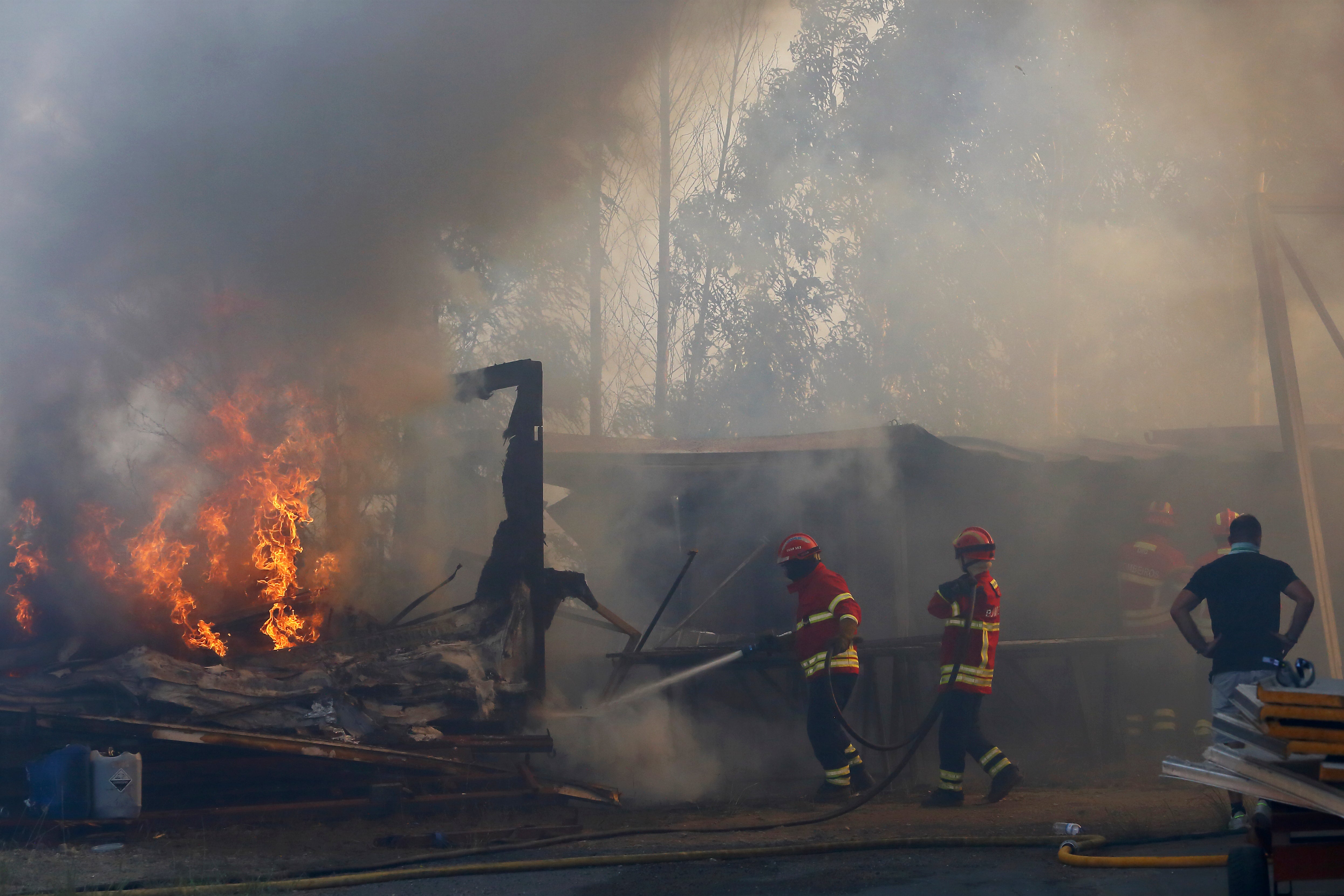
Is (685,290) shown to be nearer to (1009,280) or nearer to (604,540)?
(1009,280)

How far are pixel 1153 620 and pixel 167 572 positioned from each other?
322 inches

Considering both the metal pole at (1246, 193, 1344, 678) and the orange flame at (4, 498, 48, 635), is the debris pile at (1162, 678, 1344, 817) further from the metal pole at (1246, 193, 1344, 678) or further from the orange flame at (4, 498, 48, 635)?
the orange flame at (4, 498, 48, 635)

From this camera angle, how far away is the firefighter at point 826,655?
7000 mm

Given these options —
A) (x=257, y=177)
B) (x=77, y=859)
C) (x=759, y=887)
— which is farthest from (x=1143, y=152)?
(x=77, y=859)

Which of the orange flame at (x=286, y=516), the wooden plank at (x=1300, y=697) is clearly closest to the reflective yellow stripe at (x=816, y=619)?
the wooden plank at (x=1300, y=697)

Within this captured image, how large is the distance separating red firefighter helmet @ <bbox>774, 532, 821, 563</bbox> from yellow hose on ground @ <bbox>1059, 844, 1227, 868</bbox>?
301 centimetres

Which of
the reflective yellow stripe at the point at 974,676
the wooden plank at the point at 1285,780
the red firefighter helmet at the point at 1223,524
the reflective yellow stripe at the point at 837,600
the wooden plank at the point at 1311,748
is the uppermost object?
the red firefighter helmet at the point at 1223,524

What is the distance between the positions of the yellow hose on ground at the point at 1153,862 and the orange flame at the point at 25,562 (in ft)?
22.9

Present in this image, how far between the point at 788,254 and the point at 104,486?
1289 cm

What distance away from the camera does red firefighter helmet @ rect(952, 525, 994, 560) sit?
6.99 metres

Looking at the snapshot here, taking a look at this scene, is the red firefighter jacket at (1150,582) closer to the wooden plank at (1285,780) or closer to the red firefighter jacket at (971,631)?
the red firefighter jacket at (971,631)

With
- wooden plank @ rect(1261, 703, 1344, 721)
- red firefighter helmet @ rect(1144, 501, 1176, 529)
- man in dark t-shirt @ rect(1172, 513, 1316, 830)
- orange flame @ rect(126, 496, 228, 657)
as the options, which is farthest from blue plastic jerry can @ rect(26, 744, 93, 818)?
red firefighter helmet @ rect(1144, 501, 1176, 529)

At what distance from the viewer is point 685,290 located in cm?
2044

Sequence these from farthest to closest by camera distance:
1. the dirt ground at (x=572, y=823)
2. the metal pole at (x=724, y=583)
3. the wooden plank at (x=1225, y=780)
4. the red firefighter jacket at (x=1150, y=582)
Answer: the metal pole at (x=724, y=583) → the red firefighter jacket at (x=1150, y=582) → the dirt ground at (x=572, y=823) → the wooden plank at (x=1225, y=780)
